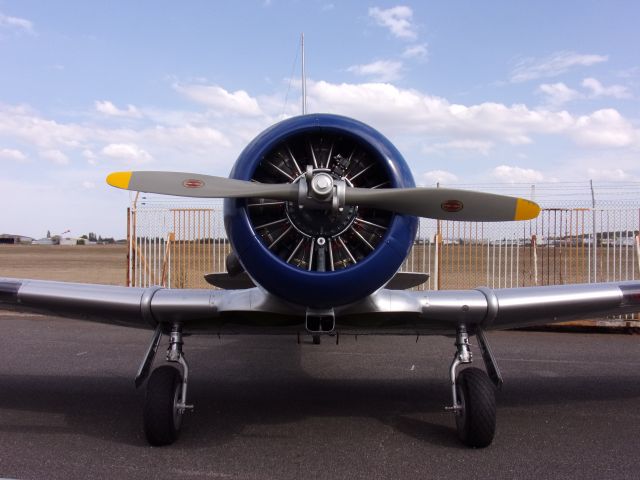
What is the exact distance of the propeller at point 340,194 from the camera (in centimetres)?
370

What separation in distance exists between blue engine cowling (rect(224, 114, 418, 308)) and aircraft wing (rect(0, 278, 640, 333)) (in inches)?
12.3

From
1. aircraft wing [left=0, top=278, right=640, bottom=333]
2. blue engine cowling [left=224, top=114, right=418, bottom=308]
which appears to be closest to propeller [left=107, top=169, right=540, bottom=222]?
blue engine cowling [left=224, top=114, right=418, bottom=308]

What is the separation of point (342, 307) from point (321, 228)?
624 mm

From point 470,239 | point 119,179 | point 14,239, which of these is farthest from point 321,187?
point 14,239

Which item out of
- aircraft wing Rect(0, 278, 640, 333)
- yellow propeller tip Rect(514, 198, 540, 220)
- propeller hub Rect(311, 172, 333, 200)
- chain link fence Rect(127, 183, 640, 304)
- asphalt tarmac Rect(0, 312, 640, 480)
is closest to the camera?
propeller hub Rect(311, 172, 333, 200)

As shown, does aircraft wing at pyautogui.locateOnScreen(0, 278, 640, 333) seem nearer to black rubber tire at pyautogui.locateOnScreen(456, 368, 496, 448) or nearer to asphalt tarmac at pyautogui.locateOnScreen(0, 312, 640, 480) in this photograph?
black rubber tire at pyautogui.locateOnScreen(456, 368, 496, 448)

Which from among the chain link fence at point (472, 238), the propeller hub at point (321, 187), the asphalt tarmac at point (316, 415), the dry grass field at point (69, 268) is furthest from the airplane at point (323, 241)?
the dry grass field at point (69, 268)

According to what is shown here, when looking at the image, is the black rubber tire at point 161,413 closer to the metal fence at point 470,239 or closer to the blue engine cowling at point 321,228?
the blue engine cowling at point 321,228

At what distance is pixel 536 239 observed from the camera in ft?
38.8

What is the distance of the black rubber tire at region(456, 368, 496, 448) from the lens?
4.06 meters

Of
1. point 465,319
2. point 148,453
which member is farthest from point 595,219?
point 148,453

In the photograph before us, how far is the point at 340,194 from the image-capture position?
12.2 ft

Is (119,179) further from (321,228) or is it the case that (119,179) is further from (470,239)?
(470,239)

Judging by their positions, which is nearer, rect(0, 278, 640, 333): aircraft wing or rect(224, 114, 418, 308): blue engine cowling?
rect(224, 114, 418, 308): blue engine cowling
